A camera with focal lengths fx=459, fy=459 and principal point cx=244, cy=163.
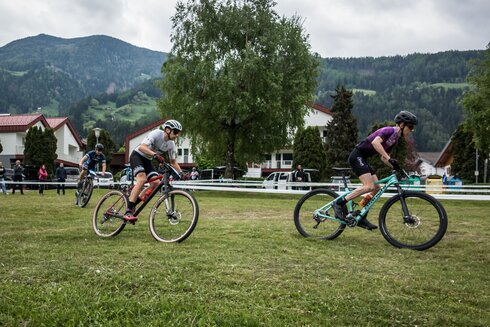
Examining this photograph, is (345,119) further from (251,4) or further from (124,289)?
(124,289)

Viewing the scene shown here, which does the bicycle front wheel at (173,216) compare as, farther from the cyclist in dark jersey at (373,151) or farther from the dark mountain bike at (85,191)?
the dark mountain bike at (85,191)

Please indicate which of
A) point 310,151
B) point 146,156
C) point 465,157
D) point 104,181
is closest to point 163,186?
point 146,156

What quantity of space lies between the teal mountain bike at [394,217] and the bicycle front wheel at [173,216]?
1969 mm

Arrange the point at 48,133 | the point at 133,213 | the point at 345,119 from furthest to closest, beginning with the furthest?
1. the point at 345,119
2. the point at 48,133
3. the point at 133,213

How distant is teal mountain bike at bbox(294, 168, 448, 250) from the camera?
663cm

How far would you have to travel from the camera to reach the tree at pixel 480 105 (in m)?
34.4

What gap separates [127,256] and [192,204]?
5.29ft

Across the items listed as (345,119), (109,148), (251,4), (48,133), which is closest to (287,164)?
(345,119)

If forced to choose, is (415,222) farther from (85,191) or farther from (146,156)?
(85,191)

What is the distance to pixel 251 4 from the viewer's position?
103 ft

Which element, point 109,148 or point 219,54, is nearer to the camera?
point 219,54

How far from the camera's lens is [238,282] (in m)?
4.25

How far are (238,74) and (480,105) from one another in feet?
64.5

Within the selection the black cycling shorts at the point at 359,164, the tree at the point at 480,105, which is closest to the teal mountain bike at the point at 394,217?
the black cycling shorts at the point at 359,164
